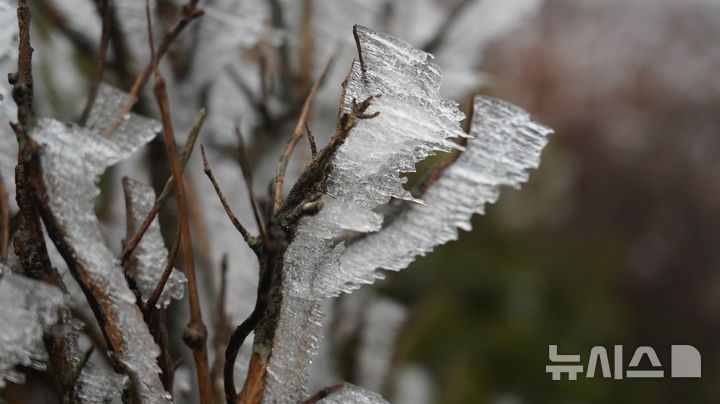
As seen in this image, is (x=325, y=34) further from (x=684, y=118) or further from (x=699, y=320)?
(x=684, y=118)

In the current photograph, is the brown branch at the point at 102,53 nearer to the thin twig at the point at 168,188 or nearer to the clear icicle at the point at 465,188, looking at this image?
the thin twig at the point at 168,188

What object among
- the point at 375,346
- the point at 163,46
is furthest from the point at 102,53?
the point at 375,346

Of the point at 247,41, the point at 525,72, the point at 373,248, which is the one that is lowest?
the point at 373,248

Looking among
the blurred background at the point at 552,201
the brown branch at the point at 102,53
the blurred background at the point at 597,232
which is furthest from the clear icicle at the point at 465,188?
the blurred background at the point at 597,232

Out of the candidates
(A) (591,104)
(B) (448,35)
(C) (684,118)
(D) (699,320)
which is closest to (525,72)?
(A) (591,104)

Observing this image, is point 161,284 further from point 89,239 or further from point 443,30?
point 443,30

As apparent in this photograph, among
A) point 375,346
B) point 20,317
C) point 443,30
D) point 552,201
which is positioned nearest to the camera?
point 20,317
